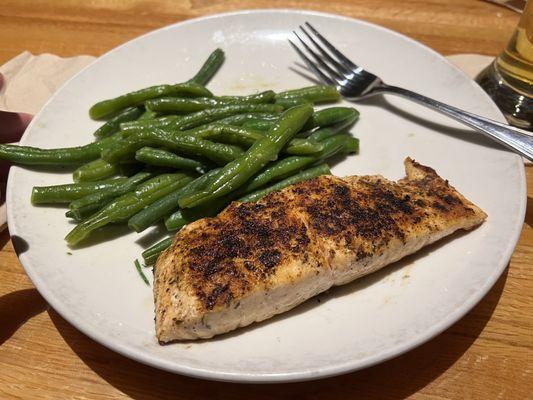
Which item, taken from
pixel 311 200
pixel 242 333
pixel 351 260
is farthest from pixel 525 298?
pixel 242 333

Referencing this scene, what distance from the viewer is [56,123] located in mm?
3203

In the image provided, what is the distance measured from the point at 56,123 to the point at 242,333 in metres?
1.99

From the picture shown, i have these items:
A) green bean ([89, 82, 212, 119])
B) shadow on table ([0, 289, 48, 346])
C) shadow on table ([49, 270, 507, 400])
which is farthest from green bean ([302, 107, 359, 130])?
shadow on table ([0, 289, 48, 346])

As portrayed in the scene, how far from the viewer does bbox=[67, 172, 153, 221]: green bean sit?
2.66 meters

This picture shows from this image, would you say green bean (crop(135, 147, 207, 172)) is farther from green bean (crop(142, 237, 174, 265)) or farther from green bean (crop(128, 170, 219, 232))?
green bean (crop(142, 237, 174, 265))

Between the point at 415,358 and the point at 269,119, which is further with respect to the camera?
the point at 269,119

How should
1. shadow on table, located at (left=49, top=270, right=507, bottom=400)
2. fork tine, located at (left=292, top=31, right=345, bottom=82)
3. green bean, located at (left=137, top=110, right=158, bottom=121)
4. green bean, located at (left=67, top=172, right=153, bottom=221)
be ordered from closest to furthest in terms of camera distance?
1. shadow on table, located at (left=49, top=270, right=507, bottom=400)
2. green bean, located at (left=67, top=172, right=153, bottom=221)
3. green bean, located at (left=137, top=110, right=158, bottom=121)
4. fork tine, located at (left=292, top=31, right=345, bottom=82)

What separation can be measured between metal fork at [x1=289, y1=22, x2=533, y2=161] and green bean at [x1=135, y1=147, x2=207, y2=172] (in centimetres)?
127

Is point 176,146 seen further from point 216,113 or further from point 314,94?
point 314,94

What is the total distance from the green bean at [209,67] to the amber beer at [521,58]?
2.05 meters

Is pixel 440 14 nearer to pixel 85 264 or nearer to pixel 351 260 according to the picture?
pixel 351 260

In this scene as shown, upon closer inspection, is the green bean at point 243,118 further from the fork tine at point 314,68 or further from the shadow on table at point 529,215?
the shadow on table at point 529,215

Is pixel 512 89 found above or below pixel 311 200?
above

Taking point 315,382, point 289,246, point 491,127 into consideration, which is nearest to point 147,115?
point 289,246
